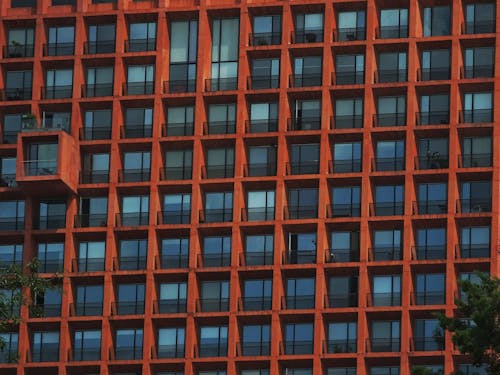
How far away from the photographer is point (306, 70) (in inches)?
6275

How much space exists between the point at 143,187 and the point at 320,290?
49.2ft

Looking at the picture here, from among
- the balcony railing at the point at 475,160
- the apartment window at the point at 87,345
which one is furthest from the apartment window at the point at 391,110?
the apartment window at the point at 87,345

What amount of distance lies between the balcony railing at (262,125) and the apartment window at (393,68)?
26.5 feet

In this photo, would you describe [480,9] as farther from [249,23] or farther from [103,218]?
[103,218]

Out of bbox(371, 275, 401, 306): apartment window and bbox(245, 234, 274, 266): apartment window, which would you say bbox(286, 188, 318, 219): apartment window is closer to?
bbox(245, 234, 274, 266): apartment window

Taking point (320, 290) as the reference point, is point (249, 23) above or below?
above

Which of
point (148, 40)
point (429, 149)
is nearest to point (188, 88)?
point (148, 40)

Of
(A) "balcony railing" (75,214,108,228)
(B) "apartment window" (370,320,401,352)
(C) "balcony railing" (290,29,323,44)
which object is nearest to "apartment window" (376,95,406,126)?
(C) "balcony railing" (290,29,323,44)

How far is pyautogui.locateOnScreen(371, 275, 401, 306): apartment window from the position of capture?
154 meters

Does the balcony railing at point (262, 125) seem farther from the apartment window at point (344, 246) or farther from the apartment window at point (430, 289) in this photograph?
the apartment window at point (430, 289)

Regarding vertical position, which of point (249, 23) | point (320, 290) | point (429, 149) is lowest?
point (320, 290)

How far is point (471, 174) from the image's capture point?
506 feet

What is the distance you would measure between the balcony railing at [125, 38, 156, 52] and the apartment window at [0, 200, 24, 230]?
13616 millimetres

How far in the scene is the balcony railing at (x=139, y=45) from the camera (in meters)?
162
